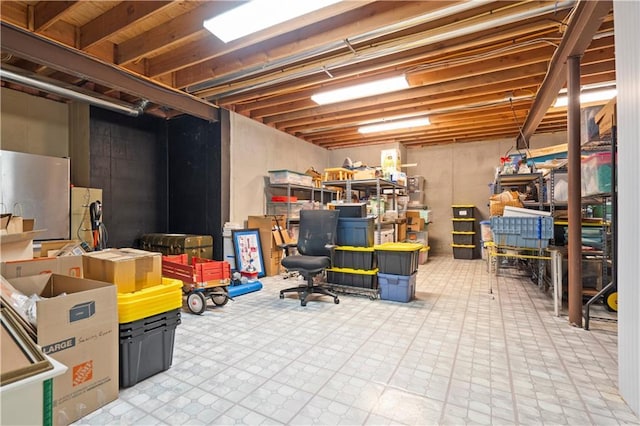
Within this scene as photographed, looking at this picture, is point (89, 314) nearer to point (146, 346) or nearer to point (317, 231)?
point (146, 346)

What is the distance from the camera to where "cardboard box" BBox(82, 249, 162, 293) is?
6.22 feet

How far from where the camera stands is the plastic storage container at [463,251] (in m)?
7.15

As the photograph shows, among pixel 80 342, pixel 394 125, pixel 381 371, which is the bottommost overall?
pixel 381 371

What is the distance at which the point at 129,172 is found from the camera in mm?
5090

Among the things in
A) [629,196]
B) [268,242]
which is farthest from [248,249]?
[629,196]

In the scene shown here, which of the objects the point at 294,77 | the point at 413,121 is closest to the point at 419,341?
the point at 294,77

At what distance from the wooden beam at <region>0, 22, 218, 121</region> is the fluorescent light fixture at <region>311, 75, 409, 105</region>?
79.9 inches

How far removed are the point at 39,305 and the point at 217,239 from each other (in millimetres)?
3568

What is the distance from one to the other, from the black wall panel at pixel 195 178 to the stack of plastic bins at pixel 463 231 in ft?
18.1

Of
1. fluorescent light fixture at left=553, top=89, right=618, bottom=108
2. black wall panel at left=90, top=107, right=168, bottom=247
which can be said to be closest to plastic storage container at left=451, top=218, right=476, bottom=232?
fluorescent light fixture at left=553, top=89, right=618, bottom=108

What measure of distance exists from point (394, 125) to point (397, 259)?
3340 mm

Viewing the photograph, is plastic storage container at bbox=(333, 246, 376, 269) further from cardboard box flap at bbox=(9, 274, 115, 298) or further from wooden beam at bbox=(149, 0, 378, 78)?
cardboard box flap at bbox=(9, 274, 115, 298)

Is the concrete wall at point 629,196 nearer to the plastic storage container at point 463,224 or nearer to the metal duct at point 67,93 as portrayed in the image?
the metal duct at point 67,93

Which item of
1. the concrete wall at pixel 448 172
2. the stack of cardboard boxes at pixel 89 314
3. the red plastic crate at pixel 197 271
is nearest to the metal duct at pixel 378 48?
the red plastic crate at pixel 197 271
